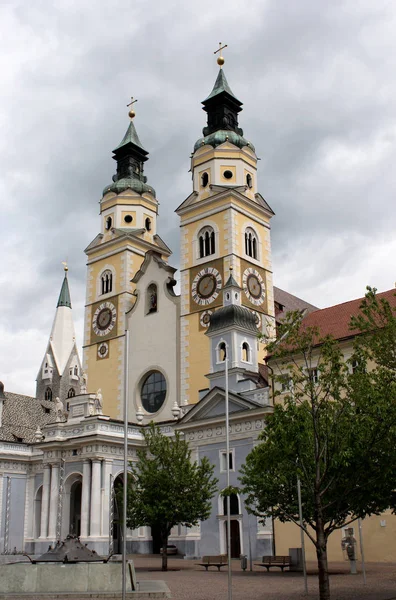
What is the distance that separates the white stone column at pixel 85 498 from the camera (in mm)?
42684

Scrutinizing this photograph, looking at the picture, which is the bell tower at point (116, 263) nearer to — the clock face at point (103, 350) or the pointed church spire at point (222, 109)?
the clock face at point (103, 350)

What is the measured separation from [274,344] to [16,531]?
36.1 metres

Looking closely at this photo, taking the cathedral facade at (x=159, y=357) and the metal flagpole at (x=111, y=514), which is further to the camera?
the metal flagpole at (x=111, y=514)

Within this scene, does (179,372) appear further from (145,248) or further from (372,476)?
(372,476)

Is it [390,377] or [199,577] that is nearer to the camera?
[390,377]

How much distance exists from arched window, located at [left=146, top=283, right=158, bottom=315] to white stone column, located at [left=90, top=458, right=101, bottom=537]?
1409 cm

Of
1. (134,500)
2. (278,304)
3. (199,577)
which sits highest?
(278,304)

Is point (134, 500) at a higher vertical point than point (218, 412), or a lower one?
lower

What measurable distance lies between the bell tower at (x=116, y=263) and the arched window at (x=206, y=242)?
7.72 m

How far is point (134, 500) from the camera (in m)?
32.4

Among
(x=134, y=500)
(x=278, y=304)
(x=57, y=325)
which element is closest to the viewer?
(x=134, y=500)

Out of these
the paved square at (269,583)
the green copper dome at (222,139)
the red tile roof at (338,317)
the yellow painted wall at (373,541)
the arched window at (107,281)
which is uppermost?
the green copper dome at (222,139)

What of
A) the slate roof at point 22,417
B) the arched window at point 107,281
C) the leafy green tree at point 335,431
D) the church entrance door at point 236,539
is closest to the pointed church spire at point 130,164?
the arched window at point 107,281

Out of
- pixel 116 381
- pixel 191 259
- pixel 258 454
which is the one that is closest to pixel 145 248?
pixel 191 259
